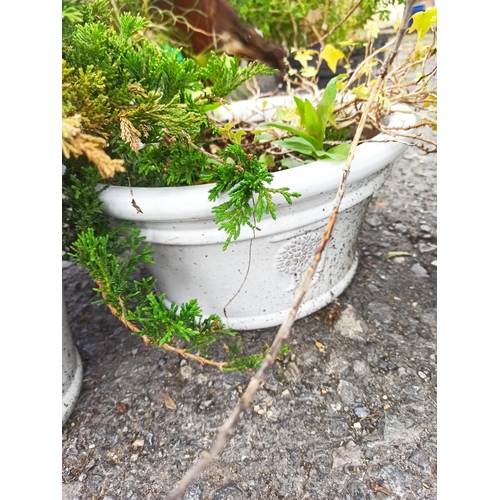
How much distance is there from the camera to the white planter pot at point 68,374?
33.3 inches

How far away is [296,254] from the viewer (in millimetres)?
877

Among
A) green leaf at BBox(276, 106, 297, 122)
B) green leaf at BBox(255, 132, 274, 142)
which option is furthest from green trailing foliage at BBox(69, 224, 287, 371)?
green leaf at BBox(276, 106, 297, 122)

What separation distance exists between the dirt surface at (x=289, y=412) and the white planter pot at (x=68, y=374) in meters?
0.03

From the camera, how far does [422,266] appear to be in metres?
1.19

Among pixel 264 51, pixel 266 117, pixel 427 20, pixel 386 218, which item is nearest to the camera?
pixel 427 20

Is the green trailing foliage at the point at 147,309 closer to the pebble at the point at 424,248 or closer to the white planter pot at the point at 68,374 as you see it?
the white planter pot at the point at 68,374

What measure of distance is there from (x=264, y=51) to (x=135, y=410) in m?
1.03

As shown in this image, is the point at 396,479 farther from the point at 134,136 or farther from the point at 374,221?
the point at 374,221

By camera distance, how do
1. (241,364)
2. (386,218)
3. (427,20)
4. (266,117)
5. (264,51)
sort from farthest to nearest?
(386,218)
(264,51)
(266,117)
(427,20)
(241,364)

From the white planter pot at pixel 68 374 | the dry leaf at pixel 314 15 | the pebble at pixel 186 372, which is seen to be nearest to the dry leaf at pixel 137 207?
the white planter pot at pixel 68 374

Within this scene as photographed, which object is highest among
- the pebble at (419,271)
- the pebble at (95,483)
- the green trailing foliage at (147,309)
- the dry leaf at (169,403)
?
the green trailing foliage at (147,309)

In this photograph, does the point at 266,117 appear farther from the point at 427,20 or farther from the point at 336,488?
the point at 336,488

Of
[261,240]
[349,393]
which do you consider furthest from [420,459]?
[261,240]

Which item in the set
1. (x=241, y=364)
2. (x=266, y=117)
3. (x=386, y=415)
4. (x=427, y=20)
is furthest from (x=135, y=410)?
(x=427, y=20)
